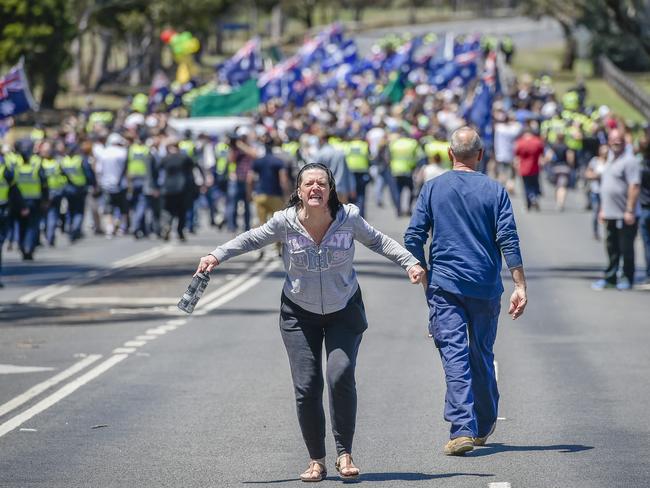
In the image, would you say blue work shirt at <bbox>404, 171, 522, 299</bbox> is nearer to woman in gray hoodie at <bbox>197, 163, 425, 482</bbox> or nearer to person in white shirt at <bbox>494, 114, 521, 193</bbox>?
woman in gray hoodie at <bbox>197, 163, 425, 482</bbox>

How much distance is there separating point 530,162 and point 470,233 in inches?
912

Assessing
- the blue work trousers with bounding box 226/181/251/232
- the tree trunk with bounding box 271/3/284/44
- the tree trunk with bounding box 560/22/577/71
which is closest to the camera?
the blue work trousers with bounding box 226/181/251/232

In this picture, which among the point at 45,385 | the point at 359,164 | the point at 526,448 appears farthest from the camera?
the point at 359,164

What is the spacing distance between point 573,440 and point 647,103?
160ft

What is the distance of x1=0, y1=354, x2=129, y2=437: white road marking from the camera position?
10629mm

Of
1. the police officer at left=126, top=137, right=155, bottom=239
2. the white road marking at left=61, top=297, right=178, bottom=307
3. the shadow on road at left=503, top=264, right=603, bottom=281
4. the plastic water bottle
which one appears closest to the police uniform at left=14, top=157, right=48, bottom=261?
the police officer at left=126, top=137, right=155, bottom=239

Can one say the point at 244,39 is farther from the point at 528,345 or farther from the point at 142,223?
the point at 528,345

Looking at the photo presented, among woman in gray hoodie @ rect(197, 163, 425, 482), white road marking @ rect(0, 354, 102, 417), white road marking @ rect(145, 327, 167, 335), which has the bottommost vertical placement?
white road marking @ rect(145, 327, 167, 335)

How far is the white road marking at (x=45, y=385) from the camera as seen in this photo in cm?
1142

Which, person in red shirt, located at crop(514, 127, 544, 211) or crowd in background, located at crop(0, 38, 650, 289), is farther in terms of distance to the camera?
person in red shirt, located at crop(514, 127, 544, 211)

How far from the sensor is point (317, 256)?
338 inches

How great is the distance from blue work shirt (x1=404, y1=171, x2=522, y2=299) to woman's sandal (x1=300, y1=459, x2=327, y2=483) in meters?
1.31

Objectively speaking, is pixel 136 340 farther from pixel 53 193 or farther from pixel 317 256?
pixel 53 193

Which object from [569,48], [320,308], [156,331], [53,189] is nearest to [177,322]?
[156,331]
